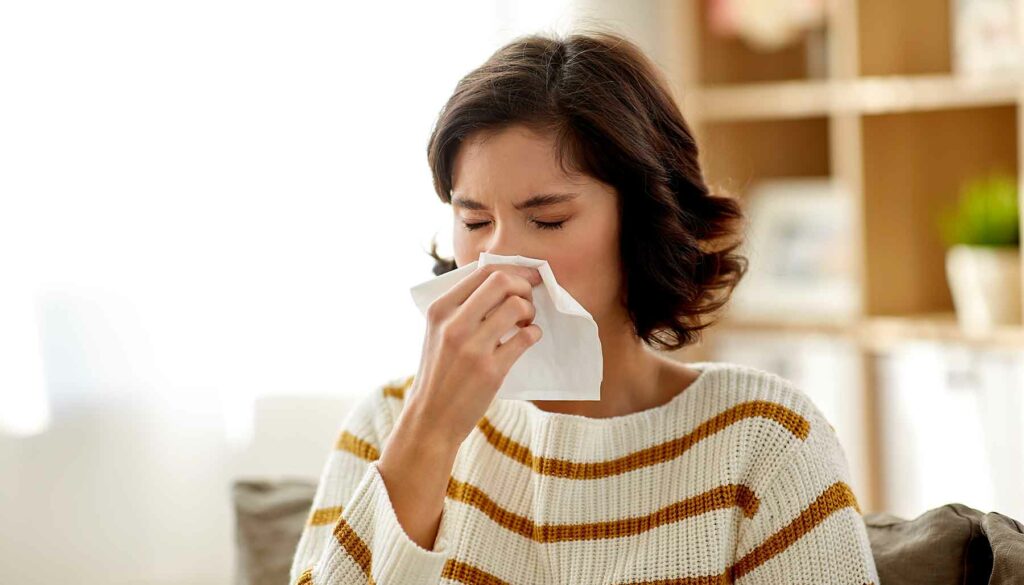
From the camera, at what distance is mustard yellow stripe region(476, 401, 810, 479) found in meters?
1.57

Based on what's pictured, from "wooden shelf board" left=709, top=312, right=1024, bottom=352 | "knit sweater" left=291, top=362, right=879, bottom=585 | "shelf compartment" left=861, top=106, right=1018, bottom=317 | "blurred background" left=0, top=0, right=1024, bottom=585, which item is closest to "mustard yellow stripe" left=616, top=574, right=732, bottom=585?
"knit sweater" left=291, top=362, right=879, bottom=585

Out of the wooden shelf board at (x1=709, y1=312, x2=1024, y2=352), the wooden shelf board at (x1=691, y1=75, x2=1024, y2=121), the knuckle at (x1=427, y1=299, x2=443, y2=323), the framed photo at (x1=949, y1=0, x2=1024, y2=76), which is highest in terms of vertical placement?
the framed photo at (x1=949, y1=0, x2=1024, y2=76)

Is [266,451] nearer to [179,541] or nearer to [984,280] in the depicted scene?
[179,541]

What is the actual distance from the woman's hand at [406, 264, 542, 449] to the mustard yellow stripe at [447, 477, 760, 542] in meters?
0.21

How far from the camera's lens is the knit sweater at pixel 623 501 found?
1474mm

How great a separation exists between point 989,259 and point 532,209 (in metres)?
1.83

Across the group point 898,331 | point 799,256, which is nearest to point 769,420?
point 898,331

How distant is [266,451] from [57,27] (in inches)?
41.6

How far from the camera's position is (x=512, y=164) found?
5.00ft

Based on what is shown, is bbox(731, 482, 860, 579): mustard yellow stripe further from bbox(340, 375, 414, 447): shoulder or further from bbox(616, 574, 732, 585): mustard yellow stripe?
bbox(340, 375, 414, 447): shoulder

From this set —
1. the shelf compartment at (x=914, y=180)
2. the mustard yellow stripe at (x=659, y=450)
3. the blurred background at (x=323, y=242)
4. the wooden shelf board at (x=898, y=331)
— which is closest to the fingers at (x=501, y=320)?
the mustard yellow stripe at (x=659, y=450)

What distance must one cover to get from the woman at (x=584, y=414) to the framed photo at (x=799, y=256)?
70.3 inches

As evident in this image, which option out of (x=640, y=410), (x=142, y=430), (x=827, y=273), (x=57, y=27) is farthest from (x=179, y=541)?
(x=827, y=273)

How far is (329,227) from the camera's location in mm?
3027
